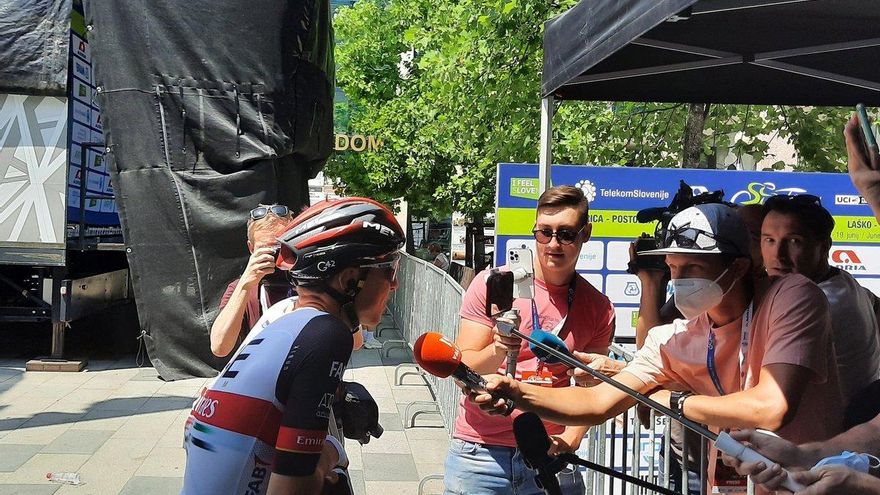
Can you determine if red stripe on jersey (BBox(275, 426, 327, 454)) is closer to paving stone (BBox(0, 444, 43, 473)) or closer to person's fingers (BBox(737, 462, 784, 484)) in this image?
person's fingers (BBox(737, 462, 784, 484))

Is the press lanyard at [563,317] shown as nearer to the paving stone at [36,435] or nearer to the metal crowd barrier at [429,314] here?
the metal crowd barrier at [429,314]

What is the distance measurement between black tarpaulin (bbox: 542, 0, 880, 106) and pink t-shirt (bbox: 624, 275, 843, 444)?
42.5 inches

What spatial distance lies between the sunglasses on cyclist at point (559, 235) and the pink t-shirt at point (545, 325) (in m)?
0.19

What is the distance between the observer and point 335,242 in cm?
218

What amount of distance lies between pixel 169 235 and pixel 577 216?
760 cm

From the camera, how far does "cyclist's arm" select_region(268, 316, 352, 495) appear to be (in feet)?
6.21

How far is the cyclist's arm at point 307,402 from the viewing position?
189cm

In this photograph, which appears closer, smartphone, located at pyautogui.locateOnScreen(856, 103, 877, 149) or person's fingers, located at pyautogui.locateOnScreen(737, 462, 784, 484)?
person's fingers, located at pyautogui.locateOnScreen(737, 462, 784, 484)

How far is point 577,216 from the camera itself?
354 centimetres

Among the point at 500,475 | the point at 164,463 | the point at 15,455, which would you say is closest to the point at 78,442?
the point at 15,455

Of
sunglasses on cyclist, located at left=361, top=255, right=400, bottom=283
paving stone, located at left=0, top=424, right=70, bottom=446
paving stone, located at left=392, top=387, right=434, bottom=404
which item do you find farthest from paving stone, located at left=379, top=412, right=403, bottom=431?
sunglasses on cyclist, located at left=361, top=255, right=400, bottom=283

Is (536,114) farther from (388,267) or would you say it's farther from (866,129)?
(388,267)

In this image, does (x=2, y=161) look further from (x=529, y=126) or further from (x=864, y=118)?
(x=864, y=118)

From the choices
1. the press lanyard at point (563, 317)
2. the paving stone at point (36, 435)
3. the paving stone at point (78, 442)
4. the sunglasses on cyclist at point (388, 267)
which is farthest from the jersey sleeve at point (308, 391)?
the paving stone at point (36, 435)
